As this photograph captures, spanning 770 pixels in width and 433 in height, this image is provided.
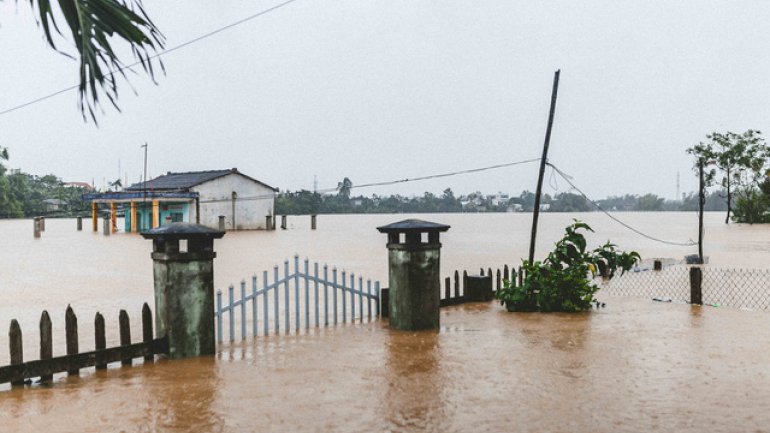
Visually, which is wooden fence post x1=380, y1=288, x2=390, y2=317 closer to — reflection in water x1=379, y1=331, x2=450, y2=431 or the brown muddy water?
the brown muddy water

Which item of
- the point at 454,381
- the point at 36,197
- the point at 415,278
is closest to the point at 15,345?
the point at 454,381

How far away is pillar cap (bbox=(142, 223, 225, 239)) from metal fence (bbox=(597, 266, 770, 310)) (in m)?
9.33

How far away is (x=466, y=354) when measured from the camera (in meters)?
7.58

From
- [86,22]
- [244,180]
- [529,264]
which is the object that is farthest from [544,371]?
[244,180]

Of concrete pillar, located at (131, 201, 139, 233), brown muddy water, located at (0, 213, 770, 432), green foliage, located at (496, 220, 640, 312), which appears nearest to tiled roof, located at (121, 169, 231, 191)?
concrete pillar, located at (131, 201, 139, 233)

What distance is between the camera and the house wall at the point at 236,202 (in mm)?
46875

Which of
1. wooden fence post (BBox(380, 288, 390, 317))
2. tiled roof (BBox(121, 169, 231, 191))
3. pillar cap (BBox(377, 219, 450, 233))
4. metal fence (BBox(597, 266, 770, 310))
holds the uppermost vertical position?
tiled roof (BBox(121, 169, 231, 191))

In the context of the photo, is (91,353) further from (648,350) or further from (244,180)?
(244,180)

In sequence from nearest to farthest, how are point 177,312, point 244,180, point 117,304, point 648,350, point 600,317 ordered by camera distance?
1. point 177,312
2. point 648,350
3. point 600,317
4. point 117,304
5. point 244,180

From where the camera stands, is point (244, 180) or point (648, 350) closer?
point (648, 350)

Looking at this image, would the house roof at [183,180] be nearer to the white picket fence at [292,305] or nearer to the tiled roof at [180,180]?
the tiled roof at [180,180]

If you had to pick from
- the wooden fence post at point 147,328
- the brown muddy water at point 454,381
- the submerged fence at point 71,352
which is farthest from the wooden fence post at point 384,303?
the wooden fence post at point 147,328

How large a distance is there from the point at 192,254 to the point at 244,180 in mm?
43913

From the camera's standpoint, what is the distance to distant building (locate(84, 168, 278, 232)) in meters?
45.3
